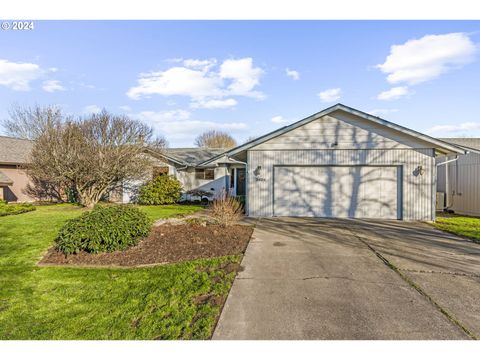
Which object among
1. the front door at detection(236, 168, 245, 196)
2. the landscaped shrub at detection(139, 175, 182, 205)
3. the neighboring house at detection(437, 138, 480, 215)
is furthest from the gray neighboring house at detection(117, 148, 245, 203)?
the neighboring house at detection(437, 138, 480, 215)

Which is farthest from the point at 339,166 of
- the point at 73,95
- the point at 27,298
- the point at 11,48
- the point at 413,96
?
the point at 73,95

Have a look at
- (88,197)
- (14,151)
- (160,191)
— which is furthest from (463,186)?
(14,151)

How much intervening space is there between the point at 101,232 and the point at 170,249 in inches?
62.6

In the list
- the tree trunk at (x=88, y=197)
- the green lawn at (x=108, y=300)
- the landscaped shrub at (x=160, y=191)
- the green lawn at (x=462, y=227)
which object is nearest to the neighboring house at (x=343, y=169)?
the green lawn at (x=462, y=227)

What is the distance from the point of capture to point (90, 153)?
13242 millimetres

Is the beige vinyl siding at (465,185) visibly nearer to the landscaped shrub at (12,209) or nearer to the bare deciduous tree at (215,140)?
the landscaped shrub at (12,209)

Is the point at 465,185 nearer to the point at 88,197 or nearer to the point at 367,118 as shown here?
the point at 367,118

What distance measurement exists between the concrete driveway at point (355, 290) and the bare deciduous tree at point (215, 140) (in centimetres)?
3718

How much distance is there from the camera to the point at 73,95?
51.6 ft

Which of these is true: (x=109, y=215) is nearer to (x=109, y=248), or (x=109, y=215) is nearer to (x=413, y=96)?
(x=109, y=248)

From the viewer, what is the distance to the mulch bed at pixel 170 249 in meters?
5.42

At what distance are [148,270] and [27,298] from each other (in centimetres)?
181

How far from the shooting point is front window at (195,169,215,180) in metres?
18.5
